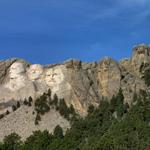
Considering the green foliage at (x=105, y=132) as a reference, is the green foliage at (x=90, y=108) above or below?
above

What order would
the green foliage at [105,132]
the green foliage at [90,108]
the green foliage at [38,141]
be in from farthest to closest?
the green foliage at [90,108]
the green foliage at [38,141]
the green foliage at [105,132]

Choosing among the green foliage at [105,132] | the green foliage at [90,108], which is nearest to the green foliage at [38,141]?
the green foliage at [105,132]

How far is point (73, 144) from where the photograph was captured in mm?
163875

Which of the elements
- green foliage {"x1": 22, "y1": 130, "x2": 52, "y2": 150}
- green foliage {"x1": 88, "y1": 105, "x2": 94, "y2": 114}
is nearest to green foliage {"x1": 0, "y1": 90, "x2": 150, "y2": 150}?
green foliage {"x1": 22, "y1": 130, "x2": 52, "y2": 150}

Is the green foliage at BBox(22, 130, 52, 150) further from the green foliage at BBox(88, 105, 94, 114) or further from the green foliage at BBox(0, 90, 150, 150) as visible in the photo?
the green foliage at BBox(88, 105, 94, 114)

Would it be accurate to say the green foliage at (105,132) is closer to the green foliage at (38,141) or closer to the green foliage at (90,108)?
the green foliage at (38,141)

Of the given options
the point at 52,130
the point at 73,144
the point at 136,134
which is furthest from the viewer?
the point at 52,130

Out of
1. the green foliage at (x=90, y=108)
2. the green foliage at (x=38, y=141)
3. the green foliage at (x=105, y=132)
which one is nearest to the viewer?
the green foliage at (x=105, y=132)

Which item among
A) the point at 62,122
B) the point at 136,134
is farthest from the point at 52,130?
the point at 136,134

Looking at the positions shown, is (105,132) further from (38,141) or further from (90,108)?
(90,108)

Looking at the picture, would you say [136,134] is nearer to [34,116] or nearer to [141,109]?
[141,109]

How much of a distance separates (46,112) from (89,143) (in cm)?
4239

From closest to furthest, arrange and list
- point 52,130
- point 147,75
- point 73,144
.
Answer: point 73,144 < point 52,130 < point 147,75

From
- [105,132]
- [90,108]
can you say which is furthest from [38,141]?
[90,108]
